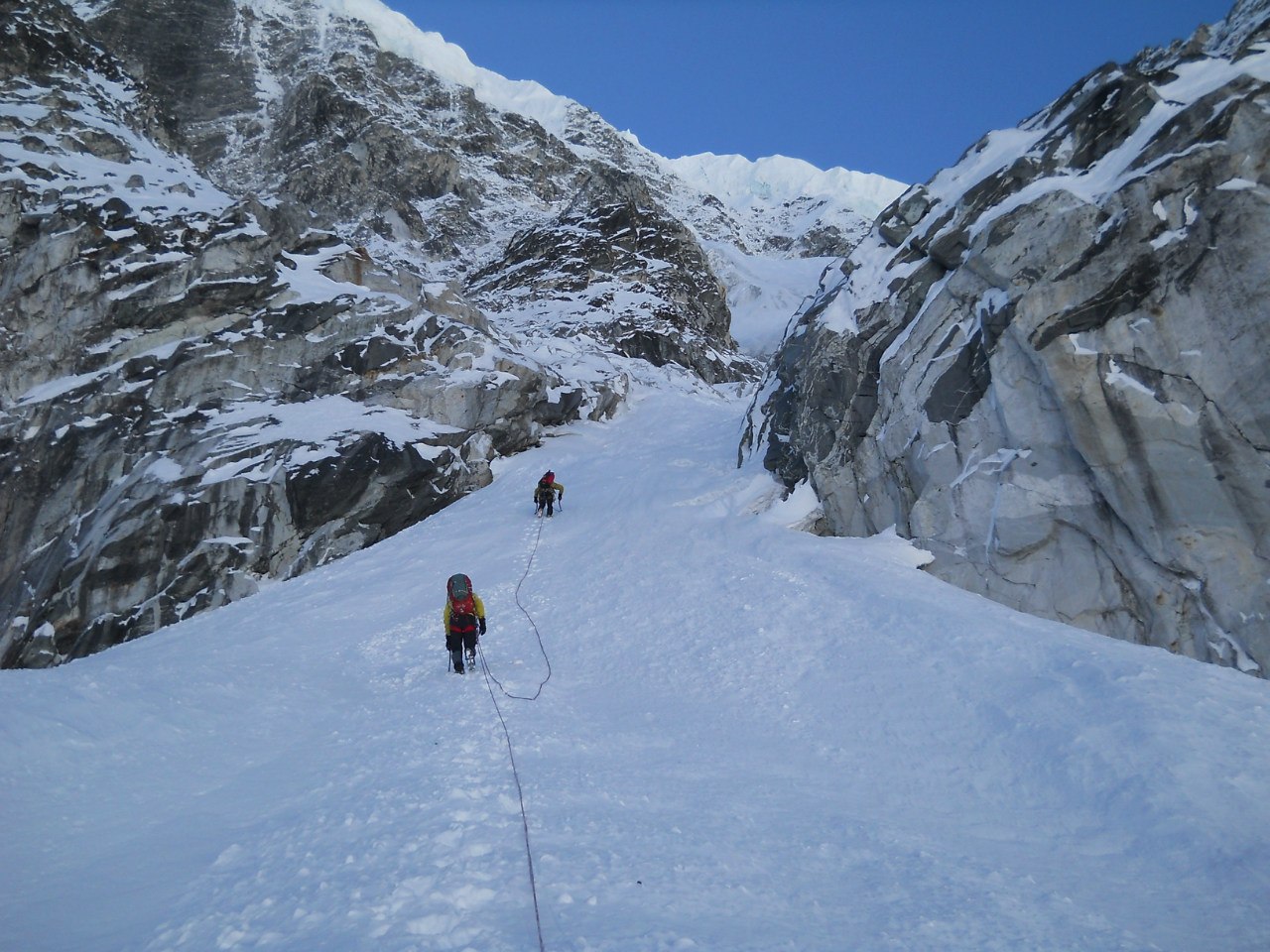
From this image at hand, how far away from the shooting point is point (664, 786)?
243 inches

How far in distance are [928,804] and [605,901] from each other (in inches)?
131

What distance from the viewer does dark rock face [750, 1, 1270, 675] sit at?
Result: 34.1 feet

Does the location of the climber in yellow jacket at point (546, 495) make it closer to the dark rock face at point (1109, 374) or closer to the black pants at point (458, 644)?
the dark rock face at point (1109, 374)

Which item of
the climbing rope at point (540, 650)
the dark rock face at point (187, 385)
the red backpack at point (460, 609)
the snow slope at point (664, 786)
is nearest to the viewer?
the snow slope at point (664, 786)

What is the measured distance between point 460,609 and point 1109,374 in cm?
1055

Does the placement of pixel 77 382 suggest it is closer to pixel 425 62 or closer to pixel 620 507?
pixel 620 507

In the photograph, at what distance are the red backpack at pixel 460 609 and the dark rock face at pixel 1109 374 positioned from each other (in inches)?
325

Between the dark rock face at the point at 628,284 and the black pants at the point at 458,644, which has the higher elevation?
the dark rock face at the point at 628,284

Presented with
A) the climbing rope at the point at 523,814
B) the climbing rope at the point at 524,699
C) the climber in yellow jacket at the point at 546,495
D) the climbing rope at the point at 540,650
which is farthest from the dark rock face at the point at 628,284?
the climbing rope at the point at 523,814

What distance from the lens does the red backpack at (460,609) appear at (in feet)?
30.4

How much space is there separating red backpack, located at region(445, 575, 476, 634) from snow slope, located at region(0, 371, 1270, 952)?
704 mm

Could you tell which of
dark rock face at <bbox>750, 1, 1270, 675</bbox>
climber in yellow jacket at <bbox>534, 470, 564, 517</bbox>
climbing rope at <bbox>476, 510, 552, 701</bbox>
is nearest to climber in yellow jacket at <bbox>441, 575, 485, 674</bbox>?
climbing rope at <bbox>476, 510, 552, 701</bbox>

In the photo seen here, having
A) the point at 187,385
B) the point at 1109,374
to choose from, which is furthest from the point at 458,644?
the point at 187,385

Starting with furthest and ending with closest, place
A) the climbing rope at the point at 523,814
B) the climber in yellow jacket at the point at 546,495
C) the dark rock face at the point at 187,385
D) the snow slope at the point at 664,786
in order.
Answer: the climber in yellow jacket at the point at 546,495
the dark rock face at the point at 187,385
the snow slope at the point at 664,786
the climbing rope at the point at 523,814
